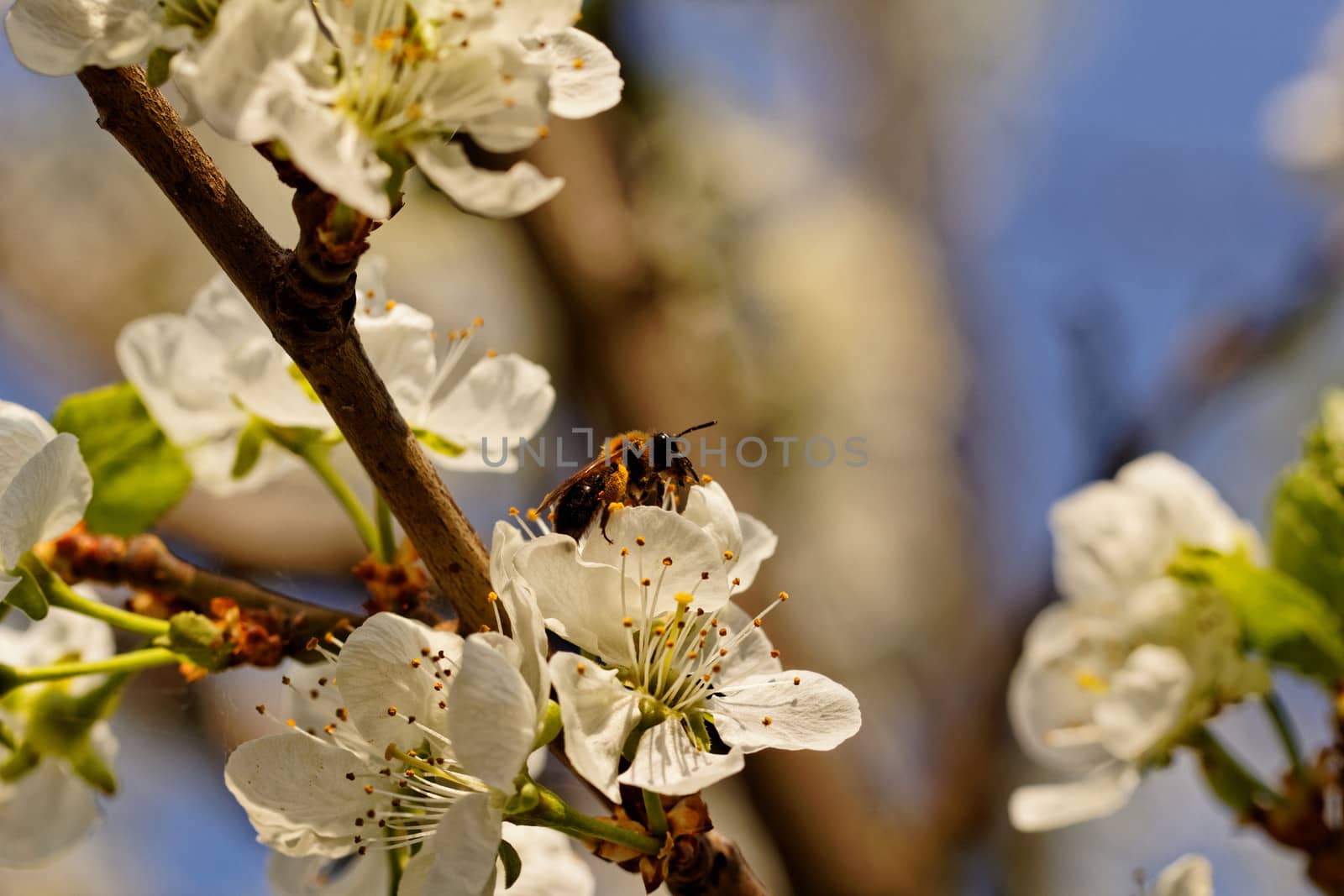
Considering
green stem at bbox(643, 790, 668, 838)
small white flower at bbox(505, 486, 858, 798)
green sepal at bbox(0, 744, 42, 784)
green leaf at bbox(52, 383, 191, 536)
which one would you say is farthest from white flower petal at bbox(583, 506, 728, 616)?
green sepal at bbox(0, 744, 42, 784)

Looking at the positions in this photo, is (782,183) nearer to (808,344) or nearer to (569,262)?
(808,344)

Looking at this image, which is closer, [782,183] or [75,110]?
[75,110]

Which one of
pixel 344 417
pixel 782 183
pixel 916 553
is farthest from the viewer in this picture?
pixel 782 183

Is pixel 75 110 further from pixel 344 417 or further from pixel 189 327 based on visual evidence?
pixel 344 417

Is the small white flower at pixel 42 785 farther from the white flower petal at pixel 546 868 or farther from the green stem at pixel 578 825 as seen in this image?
the green stem at pixel 578 825

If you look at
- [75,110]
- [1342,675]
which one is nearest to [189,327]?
[1342,675]

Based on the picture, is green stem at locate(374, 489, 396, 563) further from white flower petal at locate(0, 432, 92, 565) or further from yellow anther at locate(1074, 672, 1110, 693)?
yellow anther at locate(1074, 672, 1110, 693)

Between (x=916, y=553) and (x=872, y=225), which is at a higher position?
(x=872, y=225)

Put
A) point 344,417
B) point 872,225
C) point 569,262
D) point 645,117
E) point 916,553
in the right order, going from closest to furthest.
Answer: point 344,417, point 569,262, point 645,117, point 916,553, point 872,225

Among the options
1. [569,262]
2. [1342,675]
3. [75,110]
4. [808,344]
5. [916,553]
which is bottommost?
[916,553]
